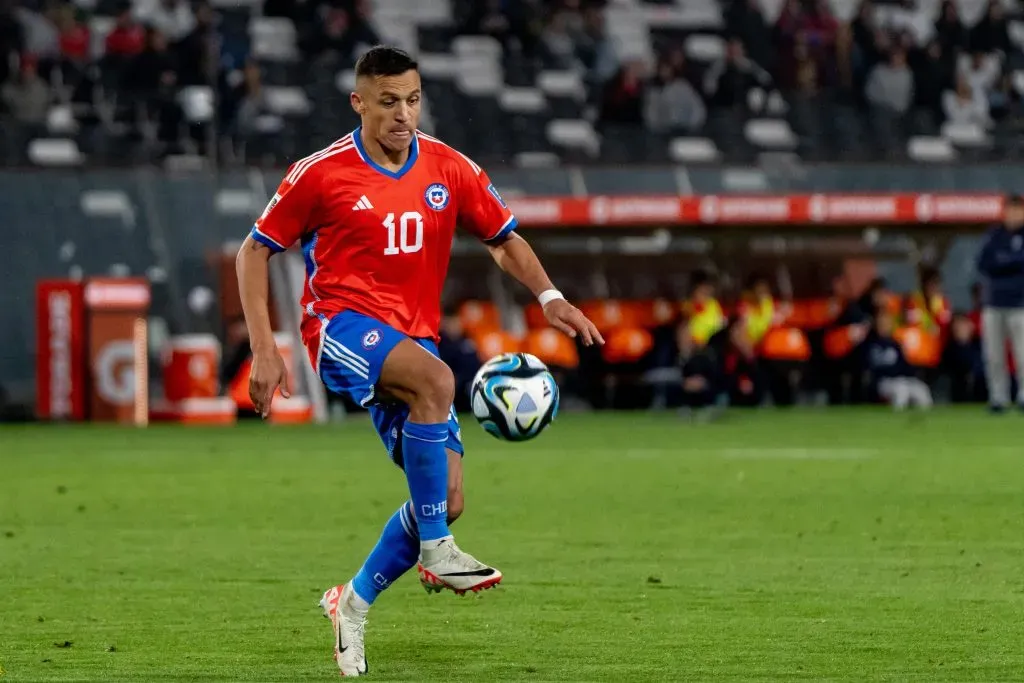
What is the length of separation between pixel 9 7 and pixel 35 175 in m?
4.10

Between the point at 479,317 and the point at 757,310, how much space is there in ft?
10.9

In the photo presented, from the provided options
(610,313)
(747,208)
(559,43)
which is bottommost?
(610,313)

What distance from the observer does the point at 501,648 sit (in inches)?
246

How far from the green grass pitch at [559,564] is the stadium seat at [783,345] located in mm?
6943

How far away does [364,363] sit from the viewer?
5934 mm

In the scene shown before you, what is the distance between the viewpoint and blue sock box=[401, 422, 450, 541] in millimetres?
5891

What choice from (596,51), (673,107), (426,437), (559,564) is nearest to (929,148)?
(673,107)

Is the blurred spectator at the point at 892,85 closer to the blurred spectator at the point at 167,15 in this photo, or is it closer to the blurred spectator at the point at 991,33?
the blurred spectator at the point at 991,33

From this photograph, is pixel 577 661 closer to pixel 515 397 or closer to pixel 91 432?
pixel 515 397

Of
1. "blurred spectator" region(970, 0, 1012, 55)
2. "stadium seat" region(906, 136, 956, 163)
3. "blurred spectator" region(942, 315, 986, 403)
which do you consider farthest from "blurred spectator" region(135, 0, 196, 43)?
"blurred spectator" region(970, 0, 1012, 55)

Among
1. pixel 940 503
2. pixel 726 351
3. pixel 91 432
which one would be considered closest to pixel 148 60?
pixel 91 432

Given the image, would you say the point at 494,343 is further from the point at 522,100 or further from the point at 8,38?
the point at 8,38

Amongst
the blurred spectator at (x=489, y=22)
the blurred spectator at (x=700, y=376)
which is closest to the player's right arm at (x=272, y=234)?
the blurred spectator at (x=700, y=376)

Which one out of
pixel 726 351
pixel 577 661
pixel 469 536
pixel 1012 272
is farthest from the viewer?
pixel 726 351
